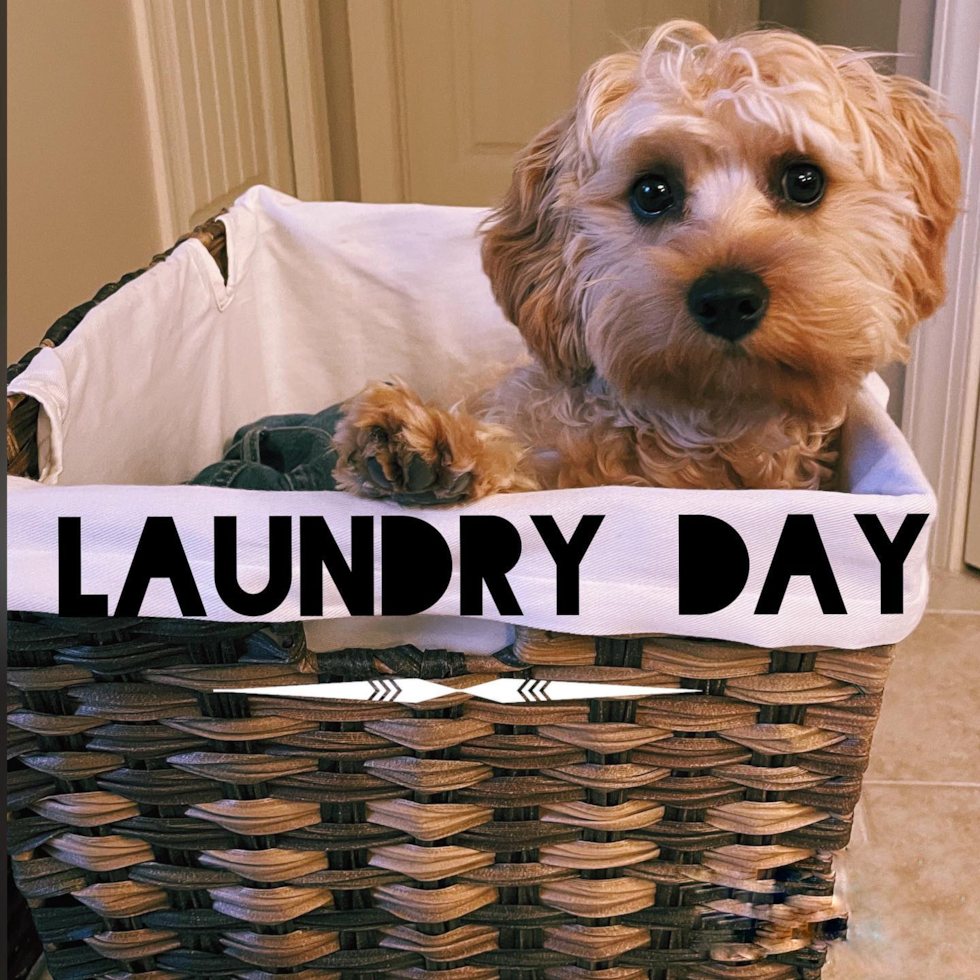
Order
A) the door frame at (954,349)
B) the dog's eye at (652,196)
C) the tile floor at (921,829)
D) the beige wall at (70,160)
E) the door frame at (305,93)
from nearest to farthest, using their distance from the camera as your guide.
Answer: the dog's eye at (652,196) → the tile floor at (921,829) → the beige wall at (70,160) → the door frame at (954,349) → the door frame at (305,93)

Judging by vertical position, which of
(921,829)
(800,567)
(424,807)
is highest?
(800,567)

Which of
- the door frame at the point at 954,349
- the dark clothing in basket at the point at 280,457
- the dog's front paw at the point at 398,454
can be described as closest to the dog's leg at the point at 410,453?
the dog's front paw at the point at 398,454

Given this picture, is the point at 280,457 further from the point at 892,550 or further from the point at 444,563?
the point at 892,550

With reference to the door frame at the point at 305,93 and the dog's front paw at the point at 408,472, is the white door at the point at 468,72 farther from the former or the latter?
the dog's front paw at the point at 408,472

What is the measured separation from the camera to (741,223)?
839mm

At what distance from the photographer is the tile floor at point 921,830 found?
1068 mm

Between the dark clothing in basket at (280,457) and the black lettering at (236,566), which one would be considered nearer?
the black lettering at (236,566)

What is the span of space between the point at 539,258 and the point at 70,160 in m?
1.03

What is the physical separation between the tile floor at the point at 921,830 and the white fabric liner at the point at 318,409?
38 cm

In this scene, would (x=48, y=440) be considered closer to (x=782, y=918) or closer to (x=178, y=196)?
(x=782, y=918)

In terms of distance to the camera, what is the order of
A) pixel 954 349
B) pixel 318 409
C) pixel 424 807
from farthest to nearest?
pixel 954 349, pixel 318 409, pixel 424 807

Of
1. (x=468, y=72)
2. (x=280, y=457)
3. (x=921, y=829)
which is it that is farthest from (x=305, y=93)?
(x=921, y=829)

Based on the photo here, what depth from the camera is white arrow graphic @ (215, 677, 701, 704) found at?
70 cm

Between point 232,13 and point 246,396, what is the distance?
1.32m
